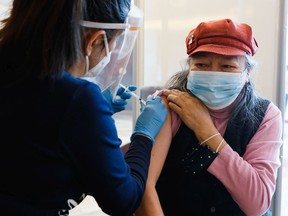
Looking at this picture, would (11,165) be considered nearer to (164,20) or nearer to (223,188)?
(223,188)

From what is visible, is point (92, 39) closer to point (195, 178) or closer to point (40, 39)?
point (40, 39)

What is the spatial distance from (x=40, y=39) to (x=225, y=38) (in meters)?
0.68

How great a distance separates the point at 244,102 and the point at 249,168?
279mm

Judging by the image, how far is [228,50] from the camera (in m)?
1.20

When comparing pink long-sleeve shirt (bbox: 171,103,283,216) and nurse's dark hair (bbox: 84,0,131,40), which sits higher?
nurse's dark hair (bbox: 84,0,131,40)

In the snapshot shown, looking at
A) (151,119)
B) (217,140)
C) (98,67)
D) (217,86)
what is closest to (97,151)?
(98,67)

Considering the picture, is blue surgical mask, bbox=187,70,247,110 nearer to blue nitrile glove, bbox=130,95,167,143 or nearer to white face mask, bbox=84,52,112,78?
blue nitrile glove, bbox=130,95,167,143

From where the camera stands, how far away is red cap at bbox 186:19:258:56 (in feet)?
3.95

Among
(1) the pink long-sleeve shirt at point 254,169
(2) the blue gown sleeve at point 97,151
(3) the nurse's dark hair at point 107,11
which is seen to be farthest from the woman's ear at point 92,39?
(1) the pink long-sleeve shirt at point 254,169

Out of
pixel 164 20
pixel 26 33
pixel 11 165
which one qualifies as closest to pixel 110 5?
pixel 26 33

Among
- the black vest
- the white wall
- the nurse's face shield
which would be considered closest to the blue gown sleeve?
the nurse's face shield

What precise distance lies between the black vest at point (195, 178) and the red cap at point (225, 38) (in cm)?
24

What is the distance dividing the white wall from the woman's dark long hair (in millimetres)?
1375

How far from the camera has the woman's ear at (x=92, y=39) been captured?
879 mm
